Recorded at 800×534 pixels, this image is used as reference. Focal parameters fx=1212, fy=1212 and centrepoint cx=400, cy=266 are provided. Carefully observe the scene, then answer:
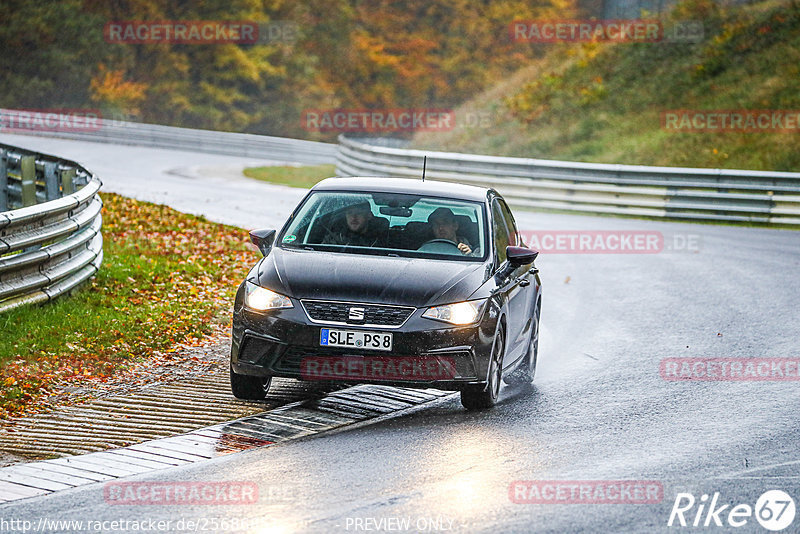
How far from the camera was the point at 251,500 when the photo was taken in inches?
253

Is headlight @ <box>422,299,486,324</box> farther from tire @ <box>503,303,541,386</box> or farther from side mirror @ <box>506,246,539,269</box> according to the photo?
tire @ <box>503,303,541,386</box>

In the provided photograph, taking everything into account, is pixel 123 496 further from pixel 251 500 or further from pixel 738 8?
pixel 738 8

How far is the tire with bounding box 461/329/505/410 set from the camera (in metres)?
8.69

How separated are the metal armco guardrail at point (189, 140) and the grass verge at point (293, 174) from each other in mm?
916

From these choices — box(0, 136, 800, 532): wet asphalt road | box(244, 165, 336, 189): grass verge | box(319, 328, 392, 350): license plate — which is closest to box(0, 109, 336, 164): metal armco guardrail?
box(244, 165, 336, 189): grass verge

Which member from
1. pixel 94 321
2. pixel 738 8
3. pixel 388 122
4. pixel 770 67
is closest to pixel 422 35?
pixel 388 122

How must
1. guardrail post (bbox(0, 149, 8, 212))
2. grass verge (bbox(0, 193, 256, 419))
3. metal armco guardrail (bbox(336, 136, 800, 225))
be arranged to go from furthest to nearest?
1. metal armco guardrail (bbox(336, 136, 800, 225))
2. guardrail post (bbox(0, 149, 8, 212))
3. grass verge (bbox(0, 193, 256, 419))

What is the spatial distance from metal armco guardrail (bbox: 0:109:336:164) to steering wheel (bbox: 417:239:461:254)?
30.3m

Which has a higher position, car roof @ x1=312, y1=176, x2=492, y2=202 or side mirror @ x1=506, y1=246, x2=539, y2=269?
car roof @ x1=312, y1=176, x2=492, y2=202

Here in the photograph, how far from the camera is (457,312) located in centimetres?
849

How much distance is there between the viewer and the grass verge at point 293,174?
1277 inches

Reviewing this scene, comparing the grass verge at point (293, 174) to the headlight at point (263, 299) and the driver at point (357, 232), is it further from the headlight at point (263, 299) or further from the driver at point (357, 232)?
the headlight at point (263, 299)

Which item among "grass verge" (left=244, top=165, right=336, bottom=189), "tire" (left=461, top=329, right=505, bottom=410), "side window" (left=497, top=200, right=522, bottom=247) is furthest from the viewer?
"grass verge" (left=244, top=165, right=336, bottom=189)

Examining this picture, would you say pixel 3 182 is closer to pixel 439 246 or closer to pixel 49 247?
pixel 49 247
